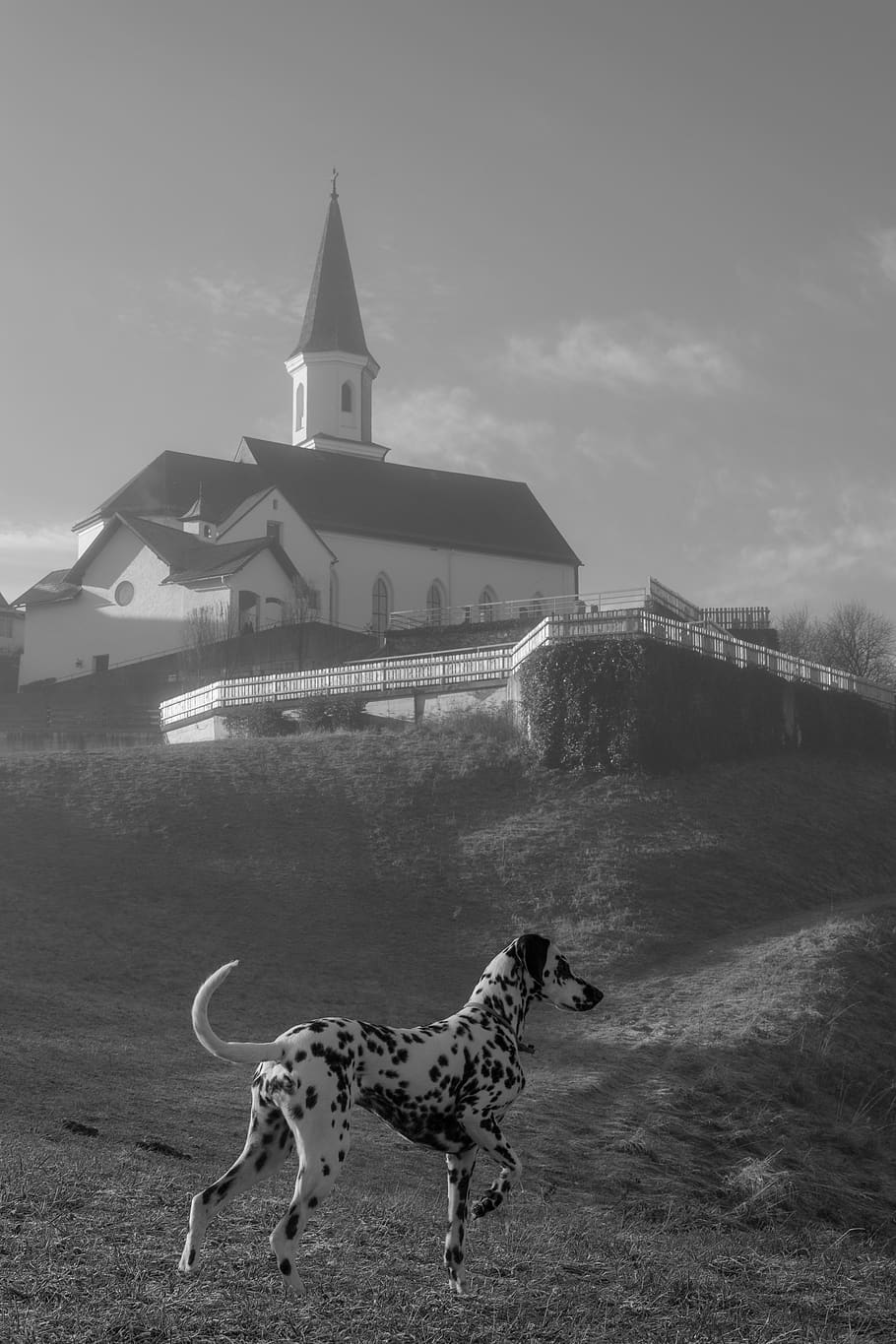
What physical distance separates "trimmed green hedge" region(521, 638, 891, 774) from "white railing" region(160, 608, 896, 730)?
526 millimetres

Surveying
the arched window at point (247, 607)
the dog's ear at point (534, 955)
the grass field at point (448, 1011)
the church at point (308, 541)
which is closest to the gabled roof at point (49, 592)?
the church at point (308, 541)

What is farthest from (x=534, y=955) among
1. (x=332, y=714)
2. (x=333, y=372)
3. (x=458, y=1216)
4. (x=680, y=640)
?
(x=333, y=372)

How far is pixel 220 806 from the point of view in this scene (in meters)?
30.8

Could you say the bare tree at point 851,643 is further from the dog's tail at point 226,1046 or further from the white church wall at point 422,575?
the dog's tail at point 226,1046

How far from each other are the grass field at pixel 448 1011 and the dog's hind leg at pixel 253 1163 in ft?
1.39

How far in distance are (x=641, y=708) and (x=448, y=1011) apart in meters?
16.2

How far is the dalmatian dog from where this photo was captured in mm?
6574

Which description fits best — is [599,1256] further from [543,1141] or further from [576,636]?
[576,636]

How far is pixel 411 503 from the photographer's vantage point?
7744 cm

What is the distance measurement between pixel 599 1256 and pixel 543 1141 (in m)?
5.36

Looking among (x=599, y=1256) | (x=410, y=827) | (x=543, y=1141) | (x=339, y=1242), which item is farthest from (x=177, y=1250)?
(x=410, y=827)

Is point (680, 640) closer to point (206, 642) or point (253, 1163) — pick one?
point (206, 642)

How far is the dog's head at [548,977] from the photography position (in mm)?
7516

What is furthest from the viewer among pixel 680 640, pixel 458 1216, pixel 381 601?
Answer: pixel 381 601
